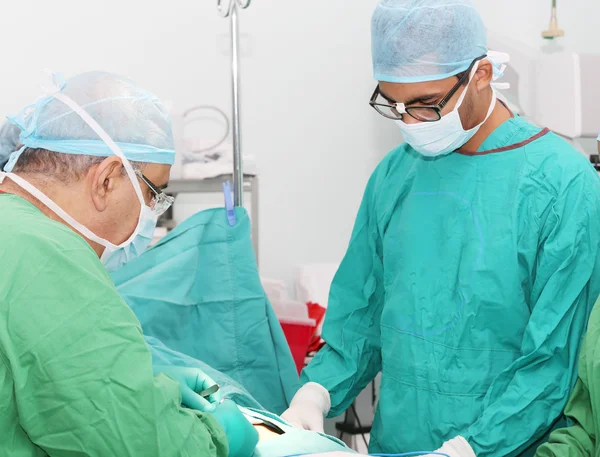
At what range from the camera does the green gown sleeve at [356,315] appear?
163 centimetres

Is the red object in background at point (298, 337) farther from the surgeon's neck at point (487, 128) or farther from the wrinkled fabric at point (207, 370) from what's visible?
the surgeon's neck at point (487, 128)

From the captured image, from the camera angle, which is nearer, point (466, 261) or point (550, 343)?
point (550, 343)

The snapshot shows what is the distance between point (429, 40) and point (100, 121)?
0.66m

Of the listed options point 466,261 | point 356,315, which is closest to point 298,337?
point 356,315

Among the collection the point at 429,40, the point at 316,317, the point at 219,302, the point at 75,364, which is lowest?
the point at 316,317

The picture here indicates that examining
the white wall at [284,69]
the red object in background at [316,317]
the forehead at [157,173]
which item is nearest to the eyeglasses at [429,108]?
the forehead at [157,173]

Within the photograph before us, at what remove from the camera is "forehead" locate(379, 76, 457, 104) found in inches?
57.5

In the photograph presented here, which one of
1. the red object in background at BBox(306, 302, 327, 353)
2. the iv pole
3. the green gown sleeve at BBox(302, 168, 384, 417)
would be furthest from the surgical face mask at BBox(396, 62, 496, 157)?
the red object in background at BBox(306, 302, 327, 353)

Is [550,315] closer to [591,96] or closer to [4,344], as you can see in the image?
[4,344]

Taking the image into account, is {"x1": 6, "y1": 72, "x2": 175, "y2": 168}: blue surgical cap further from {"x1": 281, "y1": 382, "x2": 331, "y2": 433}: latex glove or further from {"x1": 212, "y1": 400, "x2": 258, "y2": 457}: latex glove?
{"x1": 281, "y1": 382, "x2": 331, "y2": 433}: latex glove

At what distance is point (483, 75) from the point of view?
4.91 feet

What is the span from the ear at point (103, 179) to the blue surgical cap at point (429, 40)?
2.00ft

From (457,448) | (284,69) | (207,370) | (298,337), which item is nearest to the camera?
(457,448)

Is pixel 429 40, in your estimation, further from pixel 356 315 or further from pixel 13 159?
pixel 13 159
